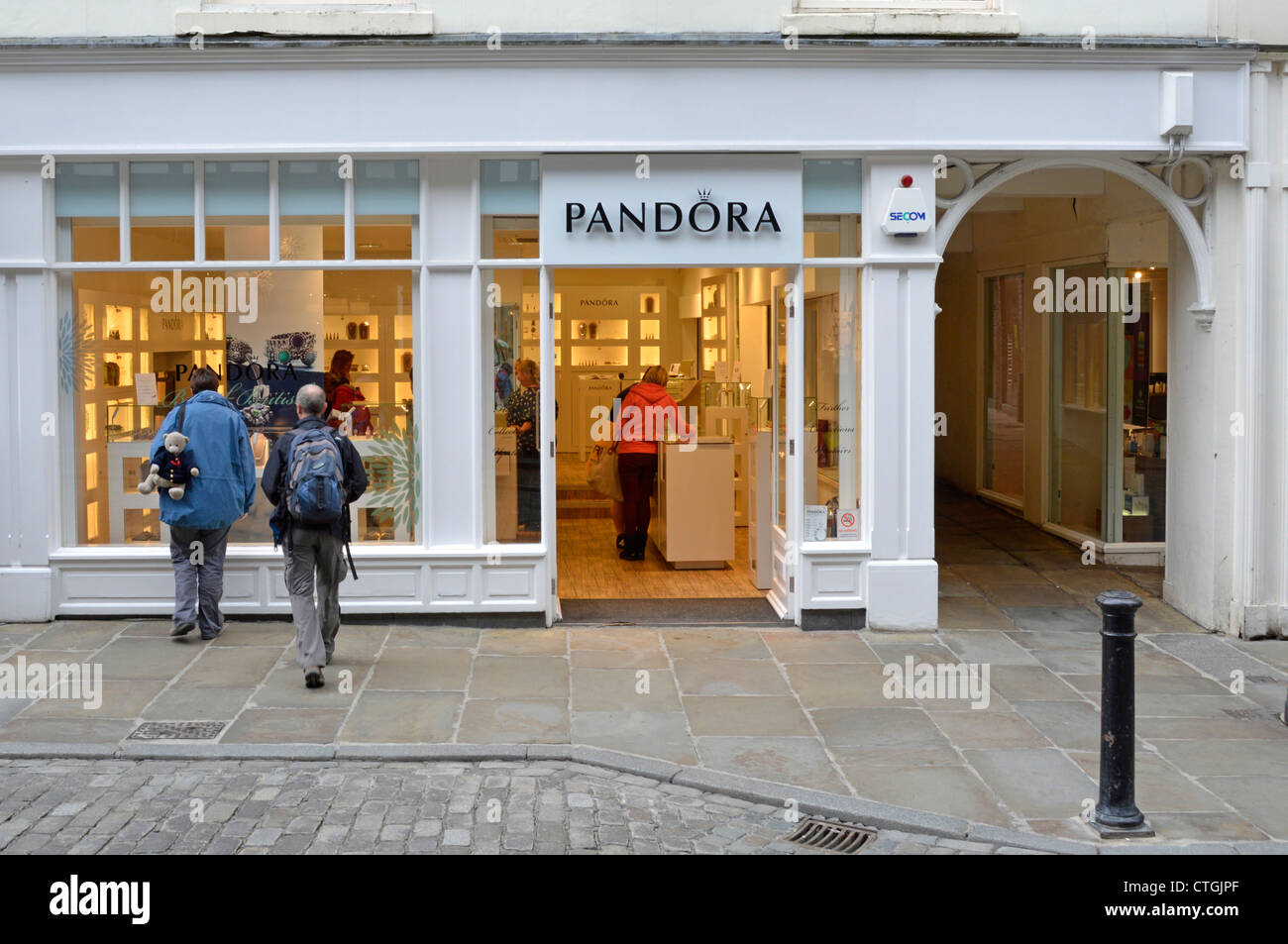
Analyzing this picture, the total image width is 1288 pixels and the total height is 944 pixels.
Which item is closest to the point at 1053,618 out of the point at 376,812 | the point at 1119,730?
the point at 1119,730

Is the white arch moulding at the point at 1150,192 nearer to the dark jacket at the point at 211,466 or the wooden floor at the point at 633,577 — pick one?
the wooden floor at the point at 633,577

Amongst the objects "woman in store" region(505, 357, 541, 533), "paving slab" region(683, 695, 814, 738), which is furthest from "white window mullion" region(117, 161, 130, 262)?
"paving slab" region(683, 695, 814, 738)

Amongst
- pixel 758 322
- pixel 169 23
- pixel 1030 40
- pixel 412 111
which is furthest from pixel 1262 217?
pixel 169 23

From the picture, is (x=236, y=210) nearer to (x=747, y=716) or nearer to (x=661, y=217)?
(x=661, y=217)

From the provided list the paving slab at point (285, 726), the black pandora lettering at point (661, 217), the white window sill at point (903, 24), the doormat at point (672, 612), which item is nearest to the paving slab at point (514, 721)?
the paving slab at point (285, 726)

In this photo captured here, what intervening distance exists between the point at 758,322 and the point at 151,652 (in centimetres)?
688

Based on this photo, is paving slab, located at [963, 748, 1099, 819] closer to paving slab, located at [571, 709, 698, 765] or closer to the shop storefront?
paving slab, located at [571, 709, 698, 765]

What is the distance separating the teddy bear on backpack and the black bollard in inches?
252

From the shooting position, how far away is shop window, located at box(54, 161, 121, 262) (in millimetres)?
10859

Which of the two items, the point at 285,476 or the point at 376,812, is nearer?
the point at 376,812

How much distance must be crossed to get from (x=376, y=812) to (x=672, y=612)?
4.94 metres

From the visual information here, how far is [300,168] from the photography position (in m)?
10.8

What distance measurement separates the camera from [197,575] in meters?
10.5

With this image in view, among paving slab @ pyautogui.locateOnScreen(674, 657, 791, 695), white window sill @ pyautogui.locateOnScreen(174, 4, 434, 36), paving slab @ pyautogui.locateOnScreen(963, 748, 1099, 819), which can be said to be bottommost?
paving slab @ pyautogui.locateOnScreen(963, 748, 1099, 819)
